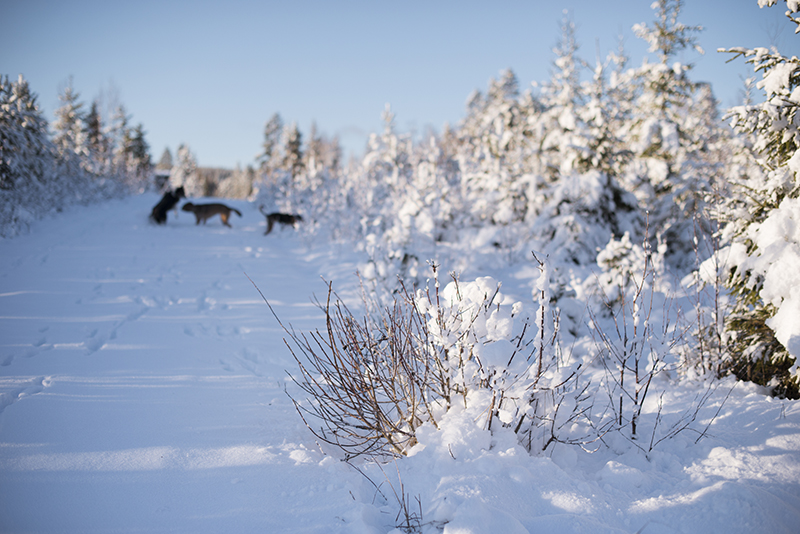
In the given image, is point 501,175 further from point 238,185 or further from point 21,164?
point 238,185

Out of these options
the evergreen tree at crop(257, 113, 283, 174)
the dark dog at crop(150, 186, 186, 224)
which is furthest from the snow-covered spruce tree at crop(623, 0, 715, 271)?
the evergreen tree at crop(257, 113, 283, 174)

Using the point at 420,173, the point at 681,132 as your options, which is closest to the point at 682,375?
the point at 420,173

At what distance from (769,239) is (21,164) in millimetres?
14001

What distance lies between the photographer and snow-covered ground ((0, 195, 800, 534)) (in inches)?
71.8

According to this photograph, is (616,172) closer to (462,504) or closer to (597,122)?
(597,122)

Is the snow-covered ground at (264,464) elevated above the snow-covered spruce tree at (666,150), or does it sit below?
below

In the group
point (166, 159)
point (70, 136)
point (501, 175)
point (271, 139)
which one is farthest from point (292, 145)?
point (166, 159)

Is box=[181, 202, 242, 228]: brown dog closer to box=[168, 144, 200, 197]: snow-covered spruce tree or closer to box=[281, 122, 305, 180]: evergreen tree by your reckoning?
box=[281, 122, 305, 180]: evergreen tree

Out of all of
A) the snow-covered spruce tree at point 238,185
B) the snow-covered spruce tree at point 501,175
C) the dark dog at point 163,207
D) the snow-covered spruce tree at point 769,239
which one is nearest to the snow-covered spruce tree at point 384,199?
the snow-covered spruce tree at point 501,175

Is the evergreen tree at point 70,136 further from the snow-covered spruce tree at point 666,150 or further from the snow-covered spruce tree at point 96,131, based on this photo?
the snow-covered spruce tree at point 666,150

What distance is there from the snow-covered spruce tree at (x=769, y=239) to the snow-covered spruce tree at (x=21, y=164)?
1187 centimetres

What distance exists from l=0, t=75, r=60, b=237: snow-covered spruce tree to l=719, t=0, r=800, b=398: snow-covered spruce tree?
11.9 m

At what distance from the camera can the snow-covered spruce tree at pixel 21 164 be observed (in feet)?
28.3

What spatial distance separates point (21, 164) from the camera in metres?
9.27
